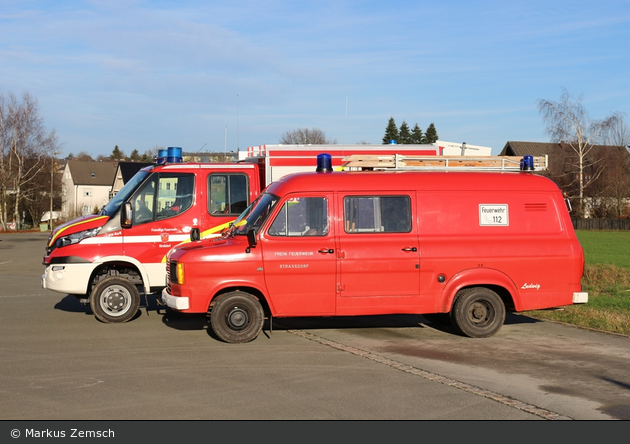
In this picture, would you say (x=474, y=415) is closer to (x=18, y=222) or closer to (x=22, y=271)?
(x=22, y=271)

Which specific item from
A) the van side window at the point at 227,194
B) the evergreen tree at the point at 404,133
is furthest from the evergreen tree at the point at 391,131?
the van side window at the point at 227,194

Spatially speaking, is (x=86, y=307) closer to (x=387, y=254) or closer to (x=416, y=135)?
(x=387, y=254)

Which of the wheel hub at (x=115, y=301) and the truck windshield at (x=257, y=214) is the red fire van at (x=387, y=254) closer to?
the truck windshield at (x=257, y=214)

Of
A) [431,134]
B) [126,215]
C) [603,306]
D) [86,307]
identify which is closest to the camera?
[126,215]

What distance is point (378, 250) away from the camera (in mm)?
9664

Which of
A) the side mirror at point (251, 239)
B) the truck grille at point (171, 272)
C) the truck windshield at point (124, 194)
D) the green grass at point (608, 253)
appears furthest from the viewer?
the green grass at point (608, 253)

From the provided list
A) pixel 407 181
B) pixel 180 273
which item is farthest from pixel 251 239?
pixel 407 181

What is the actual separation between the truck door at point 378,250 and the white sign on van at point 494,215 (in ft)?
3.47

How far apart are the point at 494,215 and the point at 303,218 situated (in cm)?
278

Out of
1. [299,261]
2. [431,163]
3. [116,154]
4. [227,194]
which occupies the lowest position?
[299,261]

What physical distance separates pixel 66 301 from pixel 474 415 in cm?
1046

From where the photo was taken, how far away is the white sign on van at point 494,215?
10008 mm
